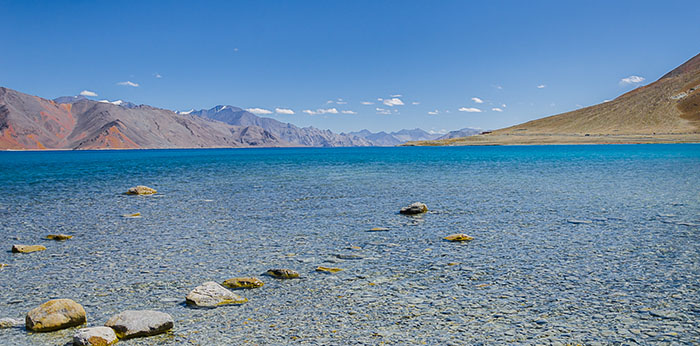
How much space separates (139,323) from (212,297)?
2.02m

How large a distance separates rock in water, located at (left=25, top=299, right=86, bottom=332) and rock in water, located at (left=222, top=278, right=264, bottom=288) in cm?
347

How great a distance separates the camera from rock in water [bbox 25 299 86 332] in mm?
9641

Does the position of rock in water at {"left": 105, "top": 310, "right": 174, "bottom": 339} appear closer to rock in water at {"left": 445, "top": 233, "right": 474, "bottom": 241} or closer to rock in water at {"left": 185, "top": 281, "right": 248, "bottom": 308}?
rock in water at {"left": 185, "top": 281, "right": 248, "bottom": 308}

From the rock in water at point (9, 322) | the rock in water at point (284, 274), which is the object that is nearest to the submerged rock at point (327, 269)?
the rock in water at point (284, 274)

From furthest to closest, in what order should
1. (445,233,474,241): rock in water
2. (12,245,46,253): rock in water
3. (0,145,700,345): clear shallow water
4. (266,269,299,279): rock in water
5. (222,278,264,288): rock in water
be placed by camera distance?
(445,233,474,241): rock in water, (12,245,46,253): rock in water, (266,269,299,279): rock in water, (222,278,264,288): rock in water, (0,145,700,345): clear shallow water

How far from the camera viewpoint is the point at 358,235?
63.3 feet

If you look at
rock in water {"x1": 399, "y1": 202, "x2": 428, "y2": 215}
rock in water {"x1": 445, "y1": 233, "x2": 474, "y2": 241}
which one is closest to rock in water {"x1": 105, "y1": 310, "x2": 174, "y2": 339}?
rock in water {"x1": 445, "y1": 233, "x2": 474, "y2": 241}

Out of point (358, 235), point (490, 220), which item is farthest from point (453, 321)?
point (490, 220)

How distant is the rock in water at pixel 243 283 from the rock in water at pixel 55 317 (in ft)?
11.4

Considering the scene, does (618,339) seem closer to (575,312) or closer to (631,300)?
(575,312)

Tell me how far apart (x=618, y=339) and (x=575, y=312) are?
1354 mm

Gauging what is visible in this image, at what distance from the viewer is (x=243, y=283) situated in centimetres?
1248

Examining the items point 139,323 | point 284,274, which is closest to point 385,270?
point 284,274

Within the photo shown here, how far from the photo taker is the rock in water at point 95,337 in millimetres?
8602
